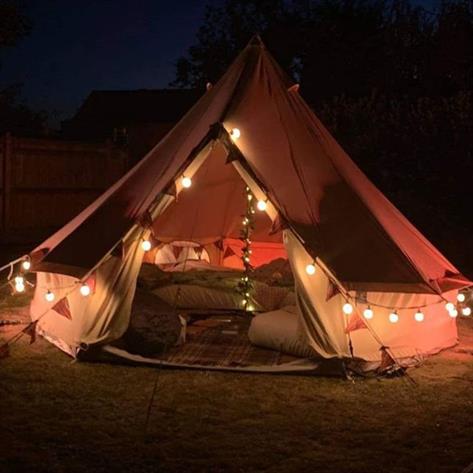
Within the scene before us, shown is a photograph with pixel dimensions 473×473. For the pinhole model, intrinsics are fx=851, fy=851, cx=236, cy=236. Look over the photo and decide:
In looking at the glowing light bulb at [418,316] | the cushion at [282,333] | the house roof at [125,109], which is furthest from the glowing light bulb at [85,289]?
the house roof at [125,109]

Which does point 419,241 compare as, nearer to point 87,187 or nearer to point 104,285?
point 104,285

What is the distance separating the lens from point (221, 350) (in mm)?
7012

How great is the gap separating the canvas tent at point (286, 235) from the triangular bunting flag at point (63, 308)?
0.02m

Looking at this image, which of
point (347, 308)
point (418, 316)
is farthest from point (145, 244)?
point (418, 316)

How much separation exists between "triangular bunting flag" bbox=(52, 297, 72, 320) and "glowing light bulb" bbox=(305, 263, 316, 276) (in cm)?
195

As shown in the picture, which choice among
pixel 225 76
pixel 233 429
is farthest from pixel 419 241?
pixel 233 429

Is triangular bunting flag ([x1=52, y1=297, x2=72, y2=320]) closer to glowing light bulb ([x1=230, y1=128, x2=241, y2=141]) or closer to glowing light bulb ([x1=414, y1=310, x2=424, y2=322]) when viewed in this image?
glowing light bulb ([x1=230, y1=128, x2=241, y2=141])

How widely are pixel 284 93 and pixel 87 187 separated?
32.9 feet

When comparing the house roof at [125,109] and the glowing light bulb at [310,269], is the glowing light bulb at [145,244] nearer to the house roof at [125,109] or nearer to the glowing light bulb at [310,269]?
the glowing light bulb at [310,269]

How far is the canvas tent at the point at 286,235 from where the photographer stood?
6301mm

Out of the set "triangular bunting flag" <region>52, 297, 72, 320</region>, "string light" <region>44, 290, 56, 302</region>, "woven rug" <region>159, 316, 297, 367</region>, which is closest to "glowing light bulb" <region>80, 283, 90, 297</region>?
"triangular bunting flag" <region>52, 297, 72, 320</region>

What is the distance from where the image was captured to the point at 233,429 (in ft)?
16.5

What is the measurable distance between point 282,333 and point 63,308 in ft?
5.85

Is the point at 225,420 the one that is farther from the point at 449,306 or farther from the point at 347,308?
the point at 449,306
